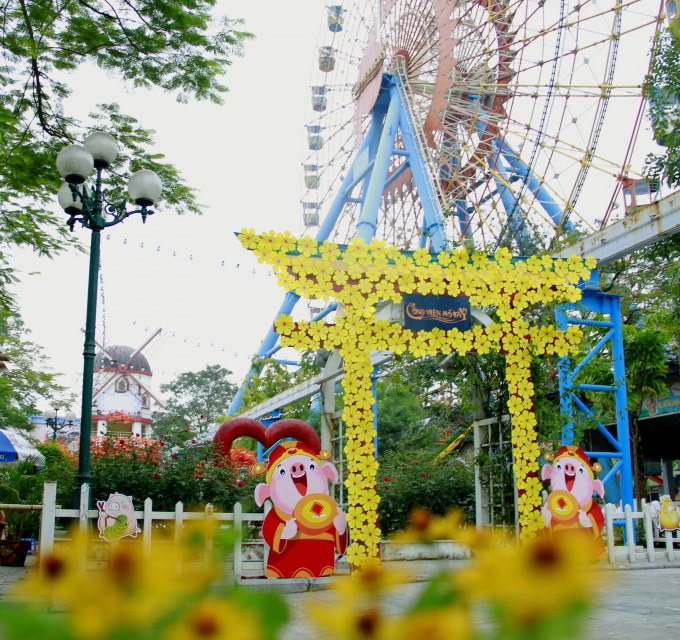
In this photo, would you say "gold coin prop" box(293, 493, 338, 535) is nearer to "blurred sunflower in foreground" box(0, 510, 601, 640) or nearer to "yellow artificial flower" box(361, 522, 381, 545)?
"yellow artificial flower" box(361, 522, 381, 545)

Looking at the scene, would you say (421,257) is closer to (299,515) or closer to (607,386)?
(299,515)

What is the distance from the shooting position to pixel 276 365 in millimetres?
20922

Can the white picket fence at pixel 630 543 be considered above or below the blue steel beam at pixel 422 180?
below

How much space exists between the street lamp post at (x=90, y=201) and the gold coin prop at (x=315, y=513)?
6.79ft

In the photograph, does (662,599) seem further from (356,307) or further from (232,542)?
(232,542)

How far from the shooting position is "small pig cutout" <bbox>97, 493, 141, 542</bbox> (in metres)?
6.17

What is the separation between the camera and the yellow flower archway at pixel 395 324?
22.1 ft

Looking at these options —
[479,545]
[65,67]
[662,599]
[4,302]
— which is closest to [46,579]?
[479,545]

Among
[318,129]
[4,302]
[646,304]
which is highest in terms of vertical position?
[318,129]

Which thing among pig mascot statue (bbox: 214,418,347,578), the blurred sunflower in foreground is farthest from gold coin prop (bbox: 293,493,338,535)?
the blurred sunflower in foreground

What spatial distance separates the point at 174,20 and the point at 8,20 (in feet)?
5.64

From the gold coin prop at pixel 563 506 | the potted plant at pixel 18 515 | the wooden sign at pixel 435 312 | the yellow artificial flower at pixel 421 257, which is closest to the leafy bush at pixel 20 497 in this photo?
the potted plant at pixel 18 515

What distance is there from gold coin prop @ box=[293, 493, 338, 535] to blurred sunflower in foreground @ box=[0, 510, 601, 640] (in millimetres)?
6081

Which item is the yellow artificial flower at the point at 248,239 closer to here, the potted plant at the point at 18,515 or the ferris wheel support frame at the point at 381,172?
the potted plant at the point at 18,515
